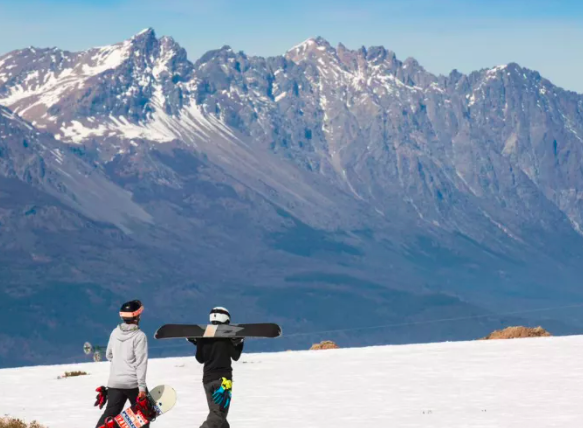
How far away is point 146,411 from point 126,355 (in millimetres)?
1107

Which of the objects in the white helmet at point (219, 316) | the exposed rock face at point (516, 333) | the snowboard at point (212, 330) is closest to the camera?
the snowboard at point (212, 330)

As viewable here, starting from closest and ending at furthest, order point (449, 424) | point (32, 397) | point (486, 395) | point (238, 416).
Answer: point (449, 424) < point (238, 416) < point (486, 395) < point (32, 397)

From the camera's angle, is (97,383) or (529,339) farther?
(529,339)

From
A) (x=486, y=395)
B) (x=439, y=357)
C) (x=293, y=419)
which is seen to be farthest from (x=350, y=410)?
(x=439, y=357)

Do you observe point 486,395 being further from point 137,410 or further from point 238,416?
point 137,410

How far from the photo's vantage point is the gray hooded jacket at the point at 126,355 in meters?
22.8

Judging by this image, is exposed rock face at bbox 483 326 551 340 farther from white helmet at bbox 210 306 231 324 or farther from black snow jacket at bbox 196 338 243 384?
white helmet at bbox 210 306 231 324

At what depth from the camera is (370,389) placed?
34781 millimetres

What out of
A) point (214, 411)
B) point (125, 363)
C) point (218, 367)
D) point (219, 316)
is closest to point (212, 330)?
point (219, 316)

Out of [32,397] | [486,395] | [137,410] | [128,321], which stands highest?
[32,397]

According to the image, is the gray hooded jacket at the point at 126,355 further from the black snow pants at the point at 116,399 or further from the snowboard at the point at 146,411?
the snowboard at the point at 146,411

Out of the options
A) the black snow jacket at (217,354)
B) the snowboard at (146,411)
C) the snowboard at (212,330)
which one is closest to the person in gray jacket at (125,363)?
the snowboard at (146,411)

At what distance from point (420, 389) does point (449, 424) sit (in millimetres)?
6705

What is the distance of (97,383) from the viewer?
39.1 metres
